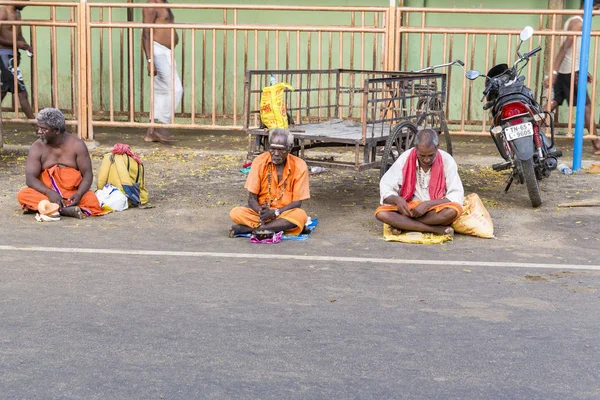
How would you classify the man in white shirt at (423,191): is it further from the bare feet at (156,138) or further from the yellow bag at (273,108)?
the bare feet at (156,138)

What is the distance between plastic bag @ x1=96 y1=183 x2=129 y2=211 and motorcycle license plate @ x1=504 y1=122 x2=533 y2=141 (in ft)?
10.7

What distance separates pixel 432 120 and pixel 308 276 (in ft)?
11.5

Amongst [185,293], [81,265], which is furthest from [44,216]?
[185,293]

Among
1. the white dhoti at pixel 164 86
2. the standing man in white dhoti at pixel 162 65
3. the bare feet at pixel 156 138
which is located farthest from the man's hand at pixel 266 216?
the bare feet at pixel 156 138

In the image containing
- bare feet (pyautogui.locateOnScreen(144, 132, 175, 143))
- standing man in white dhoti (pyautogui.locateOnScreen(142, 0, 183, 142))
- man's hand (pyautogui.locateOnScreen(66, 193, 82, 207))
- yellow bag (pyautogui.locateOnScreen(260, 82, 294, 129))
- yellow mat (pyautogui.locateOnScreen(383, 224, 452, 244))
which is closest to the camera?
yellow mat (pyautogui.locateOnScreen(383, 224, 452, 244))

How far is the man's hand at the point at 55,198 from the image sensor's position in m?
7.45

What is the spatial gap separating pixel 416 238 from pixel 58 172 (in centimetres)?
303

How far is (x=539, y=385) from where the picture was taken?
3.98 meters

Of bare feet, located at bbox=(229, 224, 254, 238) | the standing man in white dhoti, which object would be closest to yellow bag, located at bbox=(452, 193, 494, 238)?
bare feet, located at bbox=(229, 224, 254, 238)

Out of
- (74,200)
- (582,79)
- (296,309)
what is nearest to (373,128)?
(74,200)

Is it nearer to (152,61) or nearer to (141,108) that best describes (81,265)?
(152,61)

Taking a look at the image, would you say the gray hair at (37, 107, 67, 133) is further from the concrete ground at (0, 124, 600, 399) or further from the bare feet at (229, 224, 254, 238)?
the bare feet at (229, 224, 254, 238)

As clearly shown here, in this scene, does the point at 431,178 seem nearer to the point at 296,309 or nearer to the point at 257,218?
the point at 257,218

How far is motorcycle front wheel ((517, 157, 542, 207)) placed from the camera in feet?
25.2
